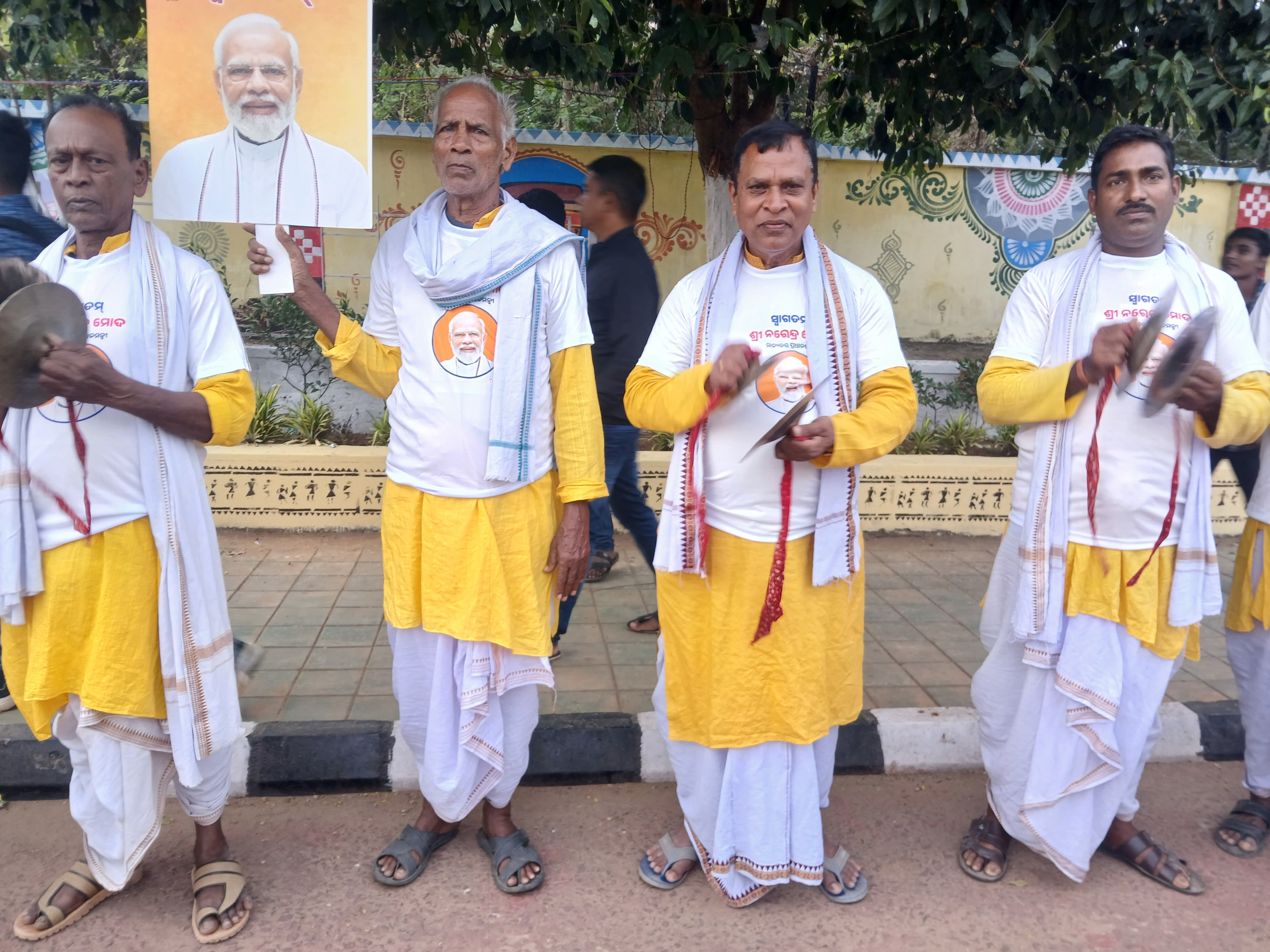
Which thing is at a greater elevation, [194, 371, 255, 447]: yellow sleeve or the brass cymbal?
the brass cymbal

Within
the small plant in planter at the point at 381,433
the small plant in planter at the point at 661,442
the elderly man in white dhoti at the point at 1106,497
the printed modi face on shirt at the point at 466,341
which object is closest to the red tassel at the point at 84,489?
the printed modi face on shirt at the point at 466,341

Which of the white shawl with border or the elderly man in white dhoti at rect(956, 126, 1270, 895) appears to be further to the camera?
the elderly man in white dhoti at rect(956, 126, 1270, 895)

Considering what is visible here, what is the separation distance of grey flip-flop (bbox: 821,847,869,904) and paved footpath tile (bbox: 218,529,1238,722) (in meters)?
1.01

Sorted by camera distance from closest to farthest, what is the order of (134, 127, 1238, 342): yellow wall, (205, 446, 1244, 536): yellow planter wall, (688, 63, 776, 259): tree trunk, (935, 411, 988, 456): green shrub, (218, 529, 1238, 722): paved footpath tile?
(218, 529, 1238, 722): paved footpath tile < (688, 63, 776, 259): tree trunk < (205, 446, 1244, 536): yellow planter wall < (935, 411, 988, 456): green shrub < (134, 127, 1238, 342): yellow wall

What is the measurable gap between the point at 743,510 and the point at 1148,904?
5.36ft

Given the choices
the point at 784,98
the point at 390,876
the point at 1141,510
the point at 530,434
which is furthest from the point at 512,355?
the point at 784,98

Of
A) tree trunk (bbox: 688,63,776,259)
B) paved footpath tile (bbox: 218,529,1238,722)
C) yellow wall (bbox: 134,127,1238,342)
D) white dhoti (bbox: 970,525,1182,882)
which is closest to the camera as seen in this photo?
white dhoti (bbox: 970,525,1182,882)

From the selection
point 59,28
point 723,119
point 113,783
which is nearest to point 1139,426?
point 113,783

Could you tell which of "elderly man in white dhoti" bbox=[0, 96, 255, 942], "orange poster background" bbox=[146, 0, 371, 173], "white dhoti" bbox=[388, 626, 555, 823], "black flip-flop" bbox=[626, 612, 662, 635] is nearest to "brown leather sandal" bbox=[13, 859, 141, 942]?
"elderly man in white dhoti" bbox=[0, 96, 255, 942]

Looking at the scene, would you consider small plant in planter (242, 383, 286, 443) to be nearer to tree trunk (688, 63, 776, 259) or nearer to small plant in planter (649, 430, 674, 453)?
small plant in planter (649, 430, 674, 453)

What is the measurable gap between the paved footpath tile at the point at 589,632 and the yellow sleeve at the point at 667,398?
3.84ft

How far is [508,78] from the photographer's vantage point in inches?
203

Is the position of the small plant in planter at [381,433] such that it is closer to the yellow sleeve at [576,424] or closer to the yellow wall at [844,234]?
the yellow wall at [844,234]

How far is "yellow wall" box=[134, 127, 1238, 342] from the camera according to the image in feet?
24.0
